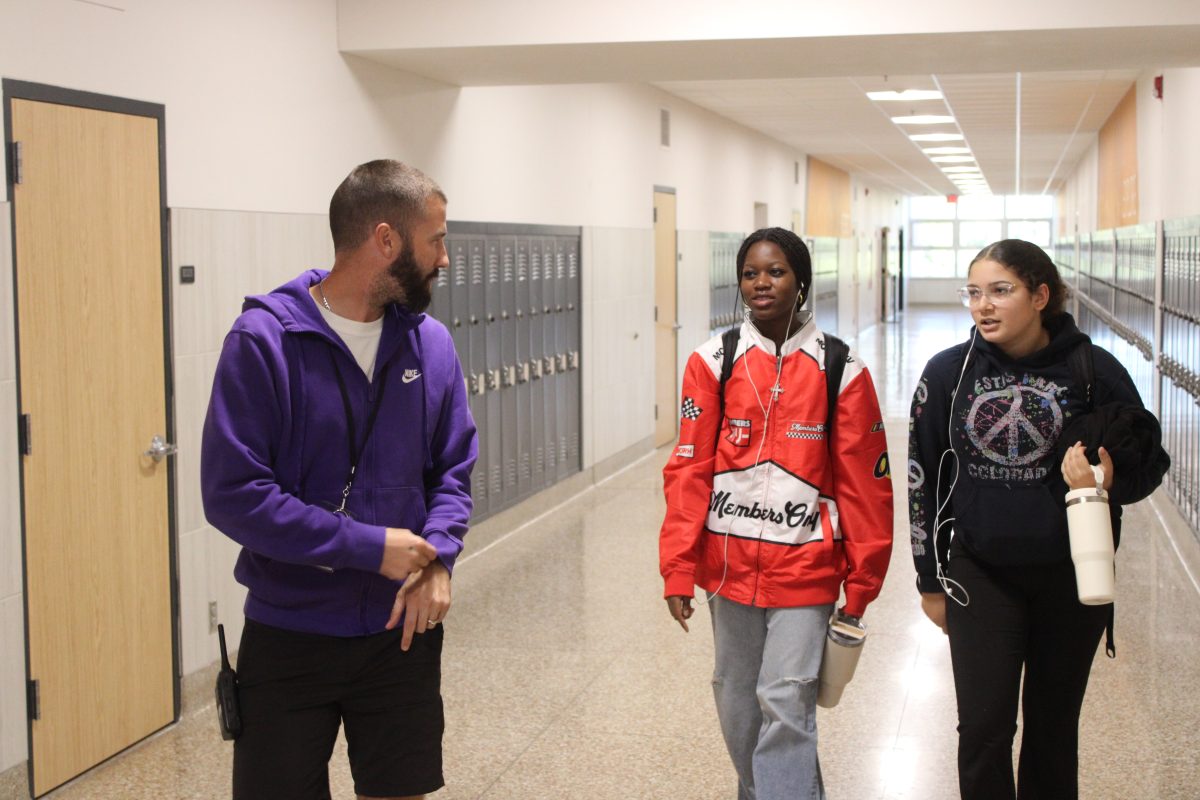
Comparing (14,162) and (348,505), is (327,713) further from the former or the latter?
(14,162)

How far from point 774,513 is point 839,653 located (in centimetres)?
32

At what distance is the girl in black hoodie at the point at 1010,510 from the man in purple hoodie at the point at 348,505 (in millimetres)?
1086

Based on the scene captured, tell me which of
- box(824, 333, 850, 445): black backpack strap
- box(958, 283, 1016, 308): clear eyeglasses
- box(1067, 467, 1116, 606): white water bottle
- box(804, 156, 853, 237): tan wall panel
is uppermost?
box(804, 156, 853, 237): tan wall panel

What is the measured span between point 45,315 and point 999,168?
18.3 metres

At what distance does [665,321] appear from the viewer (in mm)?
10789

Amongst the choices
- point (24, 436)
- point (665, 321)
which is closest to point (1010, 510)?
point (24, 436)

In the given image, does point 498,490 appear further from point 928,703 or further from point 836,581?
point 836,581

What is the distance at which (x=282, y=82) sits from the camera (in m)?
4.88

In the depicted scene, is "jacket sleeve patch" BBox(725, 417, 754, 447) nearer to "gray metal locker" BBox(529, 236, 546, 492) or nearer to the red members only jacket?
the red members only jacket

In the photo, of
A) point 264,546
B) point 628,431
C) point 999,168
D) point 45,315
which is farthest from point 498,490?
point 999,168

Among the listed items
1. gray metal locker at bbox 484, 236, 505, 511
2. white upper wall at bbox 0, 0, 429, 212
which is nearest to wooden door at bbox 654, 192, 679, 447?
gray metal locker at bbox 484, 236, 505, 511

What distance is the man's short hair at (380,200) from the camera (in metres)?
2.15

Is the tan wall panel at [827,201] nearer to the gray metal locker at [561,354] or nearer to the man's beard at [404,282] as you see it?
the gray metal locker at [561,354]

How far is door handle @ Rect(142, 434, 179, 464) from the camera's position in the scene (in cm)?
409
